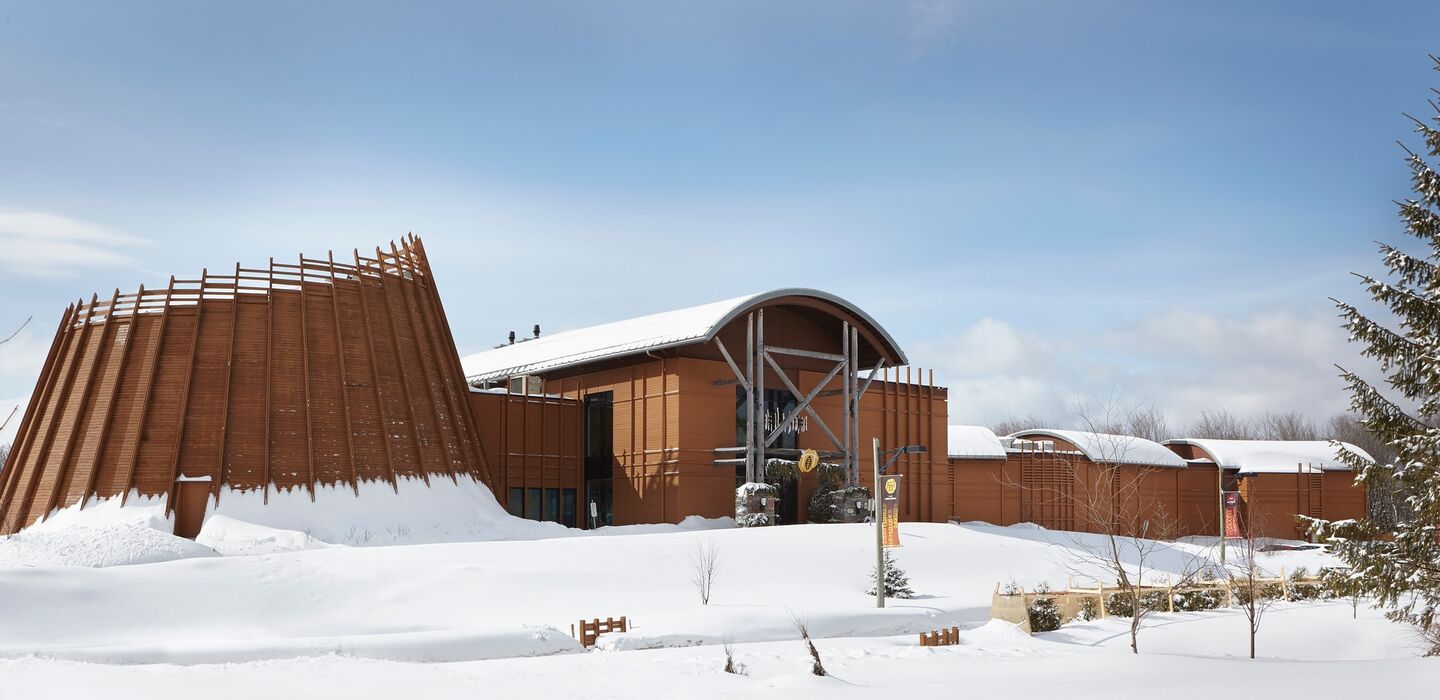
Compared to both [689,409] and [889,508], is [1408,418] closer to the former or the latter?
[889,508]

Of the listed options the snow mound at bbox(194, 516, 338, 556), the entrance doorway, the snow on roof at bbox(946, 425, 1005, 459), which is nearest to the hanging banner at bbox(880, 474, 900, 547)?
the snow mound at bbox(194, 516, 338, 556)

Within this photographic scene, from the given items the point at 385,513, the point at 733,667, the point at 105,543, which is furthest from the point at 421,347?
the point at 733,667

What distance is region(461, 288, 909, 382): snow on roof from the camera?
35.5m

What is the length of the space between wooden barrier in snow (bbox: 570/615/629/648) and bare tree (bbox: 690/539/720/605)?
3549mm

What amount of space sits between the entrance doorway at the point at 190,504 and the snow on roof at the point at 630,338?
12884 millimetres

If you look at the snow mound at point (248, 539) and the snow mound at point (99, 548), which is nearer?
the snow mound at point (99, 548)

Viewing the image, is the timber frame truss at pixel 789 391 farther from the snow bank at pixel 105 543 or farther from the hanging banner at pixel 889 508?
the snow bank at pixel 105 543

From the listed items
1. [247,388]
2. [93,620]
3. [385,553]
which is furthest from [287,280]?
[93,620]

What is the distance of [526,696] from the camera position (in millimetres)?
15406

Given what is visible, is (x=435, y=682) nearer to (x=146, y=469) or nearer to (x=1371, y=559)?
(x=1371, y=559)

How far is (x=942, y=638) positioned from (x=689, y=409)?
634 inches

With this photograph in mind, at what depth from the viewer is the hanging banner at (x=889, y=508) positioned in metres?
25.5

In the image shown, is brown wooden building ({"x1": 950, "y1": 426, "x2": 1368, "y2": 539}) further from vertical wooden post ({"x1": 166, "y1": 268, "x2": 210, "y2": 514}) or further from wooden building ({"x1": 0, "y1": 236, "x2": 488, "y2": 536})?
vertical wooden post ({"x1": 166, "y1": 268, "x2": 210, "y2": 514})

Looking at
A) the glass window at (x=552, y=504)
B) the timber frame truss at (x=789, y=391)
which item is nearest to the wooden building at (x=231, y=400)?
the glass window at (x=552, y=504)
